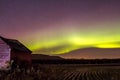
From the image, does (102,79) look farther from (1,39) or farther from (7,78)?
(1,39)

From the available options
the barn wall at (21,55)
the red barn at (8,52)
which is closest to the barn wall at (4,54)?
the red barn at (8,52)

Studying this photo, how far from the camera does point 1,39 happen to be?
44.9 m

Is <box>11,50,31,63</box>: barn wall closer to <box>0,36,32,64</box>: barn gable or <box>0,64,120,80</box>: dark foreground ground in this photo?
<box>0,36,32,64</box>: barn gable

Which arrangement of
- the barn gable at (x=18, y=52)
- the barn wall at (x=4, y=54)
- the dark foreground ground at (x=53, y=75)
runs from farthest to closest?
1. the barn gable at (x=18, y=52)
2. the barn wall at (x=4, y=54)
3. the dark foreground ground at (x=53, y=75)

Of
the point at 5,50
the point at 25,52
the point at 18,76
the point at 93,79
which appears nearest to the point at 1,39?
the point at 5,50

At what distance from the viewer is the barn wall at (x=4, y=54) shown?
4297cm

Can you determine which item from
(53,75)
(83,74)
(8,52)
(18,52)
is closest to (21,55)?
(18,52)

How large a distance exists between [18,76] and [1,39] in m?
15.1

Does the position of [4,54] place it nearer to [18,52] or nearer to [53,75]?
[18,52]

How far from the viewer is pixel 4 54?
4378 centimetres

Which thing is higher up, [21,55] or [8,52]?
[8,52]

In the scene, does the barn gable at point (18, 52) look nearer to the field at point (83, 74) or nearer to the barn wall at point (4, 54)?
the barn wall at point (4, 54)

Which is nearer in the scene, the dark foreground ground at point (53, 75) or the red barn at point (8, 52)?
the dark foreground ground at point (53, 75)

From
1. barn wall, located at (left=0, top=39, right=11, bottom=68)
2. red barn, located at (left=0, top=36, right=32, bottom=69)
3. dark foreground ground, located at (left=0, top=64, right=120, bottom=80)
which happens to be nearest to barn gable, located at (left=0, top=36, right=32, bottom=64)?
red barn, located at (left=0, top=36, right=32, bottom=69)
